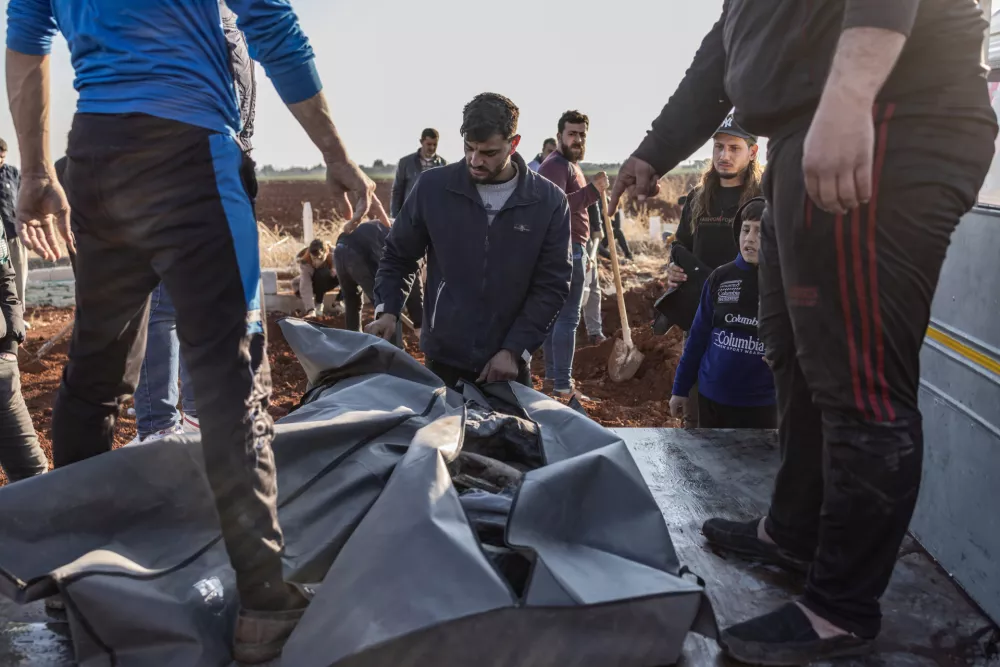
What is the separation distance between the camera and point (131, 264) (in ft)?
6.01

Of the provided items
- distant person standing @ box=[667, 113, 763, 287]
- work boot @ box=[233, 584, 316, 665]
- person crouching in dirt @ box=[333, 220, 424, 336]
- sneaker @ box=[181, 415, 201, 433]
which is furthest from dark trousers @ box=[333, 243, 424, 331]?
work boot @ box=[233, 584, 316, 665]

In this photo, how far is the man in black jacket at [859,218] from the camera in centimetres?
153

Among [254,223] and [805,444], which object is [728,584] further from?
[254,223]

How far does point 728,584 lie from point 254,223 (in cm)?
141

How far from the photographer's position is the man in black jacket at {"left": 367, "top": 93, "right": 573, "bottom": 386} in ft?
11.4

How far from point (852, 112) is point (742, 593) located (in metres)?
1.16

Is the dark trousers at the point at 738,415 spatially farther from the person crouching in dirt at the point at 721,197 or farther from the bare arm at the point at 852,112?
the bare arm at the point at 852,112

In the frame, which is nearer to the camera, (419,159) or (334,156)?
(334,156)

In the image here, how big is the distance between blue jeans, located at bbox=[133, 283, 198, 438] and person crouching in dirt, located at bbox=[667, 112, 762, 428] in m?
2.35

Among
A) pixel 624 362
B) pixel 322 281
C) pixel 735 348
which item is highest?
pixel 735 348

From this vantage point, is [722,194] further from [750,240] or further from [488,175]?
[488,175]

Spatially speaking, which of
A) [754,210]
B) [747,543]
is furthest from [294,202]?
[747,543]

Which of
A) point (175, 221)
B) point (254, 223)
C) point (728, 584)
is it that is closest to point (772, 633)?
point (728, 584)

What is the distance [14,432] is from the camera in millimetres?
3330
